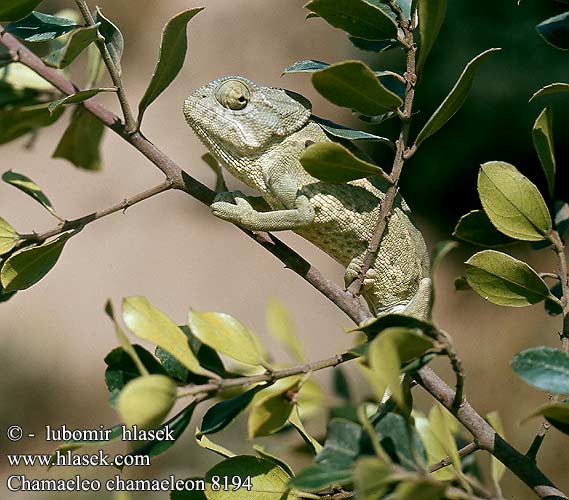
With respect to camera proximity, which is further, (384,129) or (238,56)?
(238,56)

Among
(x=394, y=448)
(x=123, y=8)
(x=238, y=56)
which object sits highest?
(x=123, y=8)

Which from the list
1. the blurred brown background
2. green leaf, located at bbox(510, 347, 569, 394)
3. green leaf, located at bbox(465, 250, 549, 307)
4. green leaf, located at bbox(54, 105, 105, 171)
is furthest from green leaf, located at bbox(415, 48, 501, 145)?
the blurred brown background

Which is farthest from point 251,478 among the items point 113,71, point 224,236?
point 224,236

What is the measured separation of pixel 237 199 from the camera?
103cm

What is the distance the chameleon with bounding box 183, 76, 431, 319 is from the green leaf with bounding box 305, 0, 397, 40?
1.05 feet

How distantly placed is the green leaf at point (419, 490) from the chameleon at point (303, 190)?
0.58 m

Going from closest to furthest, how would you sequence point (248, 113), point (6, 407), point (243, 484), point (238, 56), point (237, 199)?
point (243, 484) < point (237, 199) < point (248, 113) < point (6, 407) < point (238, 56)

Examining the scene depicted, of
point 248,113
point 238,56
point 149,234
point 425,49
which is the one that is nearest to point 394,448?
point 425,49

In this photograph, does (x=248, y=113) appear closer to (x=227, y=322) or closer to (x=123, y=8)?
(x=227, y=322)

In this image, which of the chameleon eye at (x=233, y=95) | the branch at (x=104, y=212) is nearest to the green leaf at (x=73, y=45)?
the branch at (x=104, y=212)

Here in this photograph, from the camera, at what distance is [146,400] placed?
52cm

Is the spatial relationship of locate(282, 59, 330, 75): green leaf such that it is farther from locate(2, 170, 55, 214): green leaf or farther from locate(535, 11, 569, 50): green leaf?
locate(2, 170, 55, 214): green leaf

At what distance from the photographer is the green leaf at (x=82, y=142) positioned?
118 cm

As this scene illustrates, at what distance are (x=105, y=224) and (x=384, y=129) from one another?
1.96m
